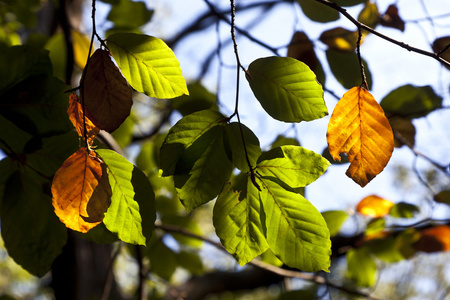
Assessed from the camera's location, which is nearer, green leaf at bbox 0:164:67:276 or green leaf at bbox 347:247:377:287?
green leaf at bbox 0:164:67:276

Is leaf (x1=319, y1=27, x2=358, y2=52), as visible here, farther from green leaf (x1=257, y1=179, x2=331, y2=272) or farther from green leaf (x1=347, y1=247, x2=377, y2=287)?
green leaf (x1=347, y1=247, x2=377, y2=287)

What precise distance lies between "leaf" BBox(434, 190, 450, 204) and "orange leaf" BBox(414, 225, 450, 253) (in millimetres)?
149

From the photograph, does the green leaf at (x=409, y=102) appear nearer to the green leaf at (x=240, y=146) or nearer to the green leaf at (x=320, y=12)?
the green leaf at (x=320, y=12)

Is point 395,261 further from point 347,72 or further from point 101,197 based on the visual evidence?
point 101,197

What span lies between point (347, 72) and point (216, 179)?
0.98 feet

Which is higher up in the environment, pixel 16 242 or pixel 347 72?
pixel 347 72

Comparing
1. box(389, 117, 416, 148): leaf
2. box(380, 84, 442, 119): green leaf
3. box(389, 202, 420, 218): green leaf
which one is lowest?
box(389, 202, 420, 218): green leaf

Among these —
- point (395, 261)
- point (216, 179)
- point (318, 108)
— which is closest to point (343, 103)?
point (318, 108)

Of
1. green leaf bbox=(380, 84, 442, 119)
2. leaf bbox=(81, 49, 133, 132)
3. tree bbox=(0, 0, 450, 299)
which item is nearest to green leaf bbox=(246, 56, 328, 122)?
tree bbox=(0, 0, 450, 299)

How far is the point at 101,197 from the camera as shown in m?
0.34

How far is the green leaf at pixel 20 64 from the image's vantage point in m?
0.46

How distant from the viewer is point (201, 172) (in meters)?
0.38

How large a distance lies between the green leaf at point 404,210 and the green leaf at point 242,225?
0.54 metres

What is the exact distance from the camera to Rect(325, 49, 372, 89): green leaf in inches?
21.2
